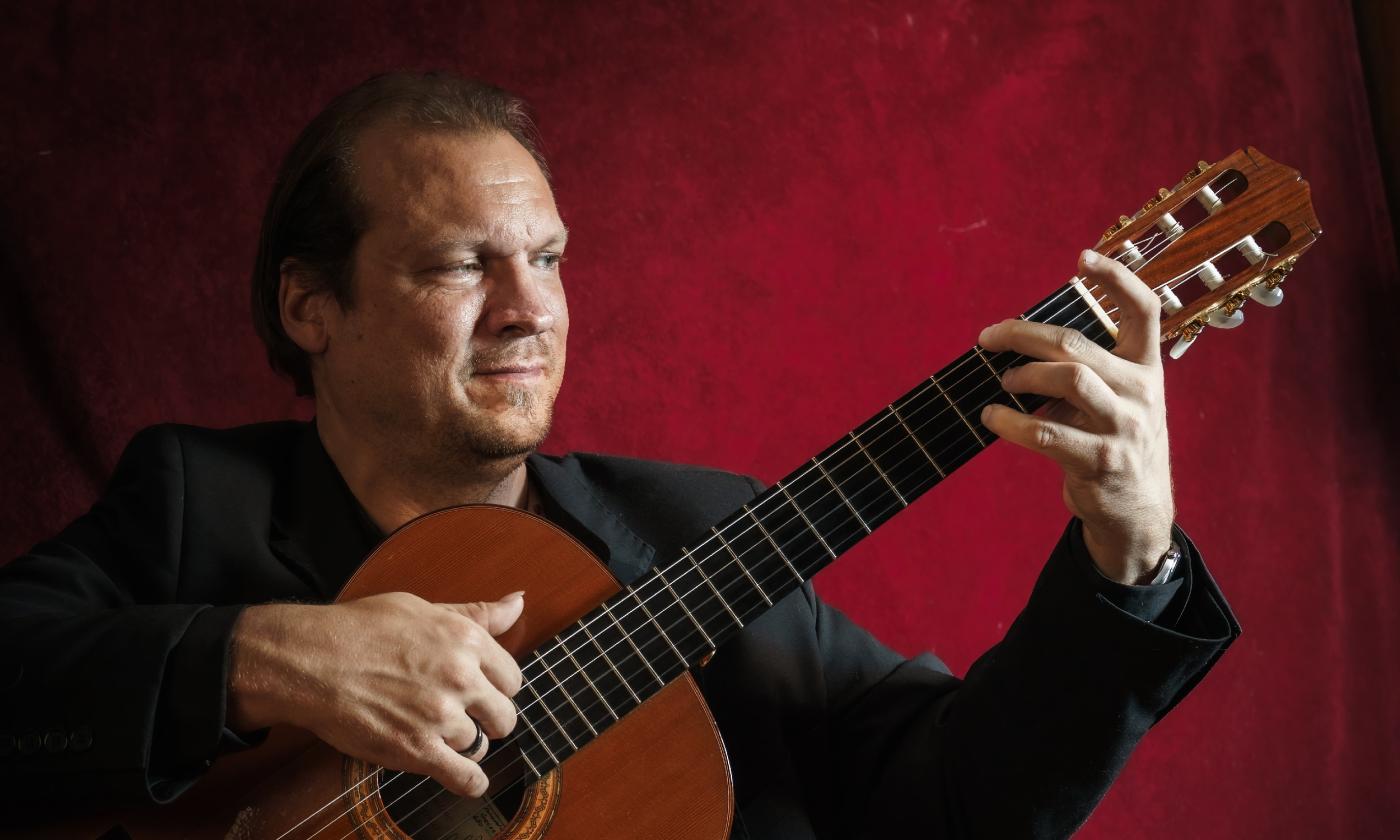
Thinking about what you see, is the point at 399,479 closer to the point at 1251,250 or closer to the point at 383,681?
the point at 383,681

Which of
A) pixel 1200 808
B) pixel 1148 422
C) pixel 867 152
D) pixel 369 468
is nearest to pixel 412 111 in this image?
pixel 369 468

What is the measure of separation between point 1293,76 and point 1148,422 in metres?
1.40

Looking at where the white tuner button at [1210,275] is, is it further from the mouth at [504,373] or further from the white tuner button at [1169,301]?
the mouth at [504,373]

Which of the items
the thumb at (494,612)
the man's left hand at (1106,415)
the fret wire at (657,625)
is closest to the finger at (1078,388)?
the man's left hand at (1106,415)

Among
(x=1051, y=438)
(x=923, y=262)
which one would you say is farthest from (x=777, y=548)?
(x=923, y=262)

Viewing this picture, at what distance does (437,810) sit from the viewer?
139 cm

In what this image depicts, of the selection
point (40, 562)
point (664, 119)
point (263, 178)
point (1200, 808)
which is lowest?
point (1200, 808)

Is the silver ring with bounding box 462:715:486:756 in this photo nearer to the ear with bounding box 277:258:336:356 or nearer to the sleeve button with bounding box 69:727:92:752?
the sleeve button with bounding box 69:727:92:752

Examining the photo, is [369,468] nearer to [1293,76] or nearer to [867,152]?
[867,152]

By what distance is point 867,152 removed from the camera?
2418 millimetres

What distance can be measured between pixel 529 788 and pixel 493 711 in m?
0.13

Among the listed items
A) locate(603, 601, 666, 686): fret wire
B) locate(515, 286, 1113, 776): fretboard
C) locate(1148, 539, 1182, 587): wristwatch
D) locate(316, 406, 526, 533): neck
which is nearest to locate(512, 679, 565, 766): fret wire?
locate(515, 286, 1113, 776): fretboard

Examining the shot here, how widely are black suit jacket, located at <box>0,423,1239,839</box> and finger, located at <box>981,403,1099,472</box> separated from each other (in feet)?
0.49

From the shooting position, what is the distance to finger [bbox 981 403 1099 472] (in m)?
1.33
